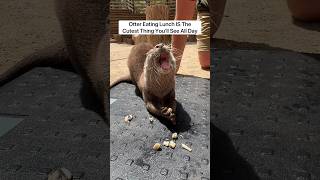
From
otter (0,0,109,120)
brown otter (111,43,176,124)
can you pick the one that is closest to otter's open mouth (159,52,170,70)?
brown otter (111,43,176,124)

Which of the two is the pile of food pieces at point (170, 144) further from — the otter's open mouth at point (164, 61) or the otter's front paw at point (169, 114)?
the otter's open mouth at point (164, 61)

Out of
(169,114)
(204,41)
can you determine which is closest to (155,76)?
(169,114)

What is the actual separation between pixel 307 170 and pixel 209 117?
0.38m

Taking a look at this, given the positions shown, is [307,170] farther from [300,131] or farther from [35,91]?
[35,91]

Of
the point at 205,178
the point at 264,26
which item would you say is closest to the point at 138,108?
the point at 205,178

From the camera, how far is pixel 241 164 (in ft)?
4.16

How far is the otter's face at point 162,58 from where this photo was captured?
3.73ft

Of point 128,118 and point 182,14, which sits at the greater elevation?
point 182,14

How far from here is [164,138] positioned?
1.31m

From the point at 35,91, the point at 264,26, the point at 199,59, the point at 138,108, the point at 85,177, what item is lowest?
the point at 85,177

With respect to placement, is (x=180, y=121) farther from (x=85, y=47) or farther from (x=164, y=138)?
(x=85, y=47)

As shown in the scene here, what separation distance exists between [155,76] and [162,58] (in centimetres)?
27

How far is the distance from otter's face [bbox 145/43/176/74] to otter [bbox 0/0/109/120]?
0.63ft

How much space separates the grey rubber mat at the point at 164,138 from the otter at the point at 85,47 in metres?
0.16
